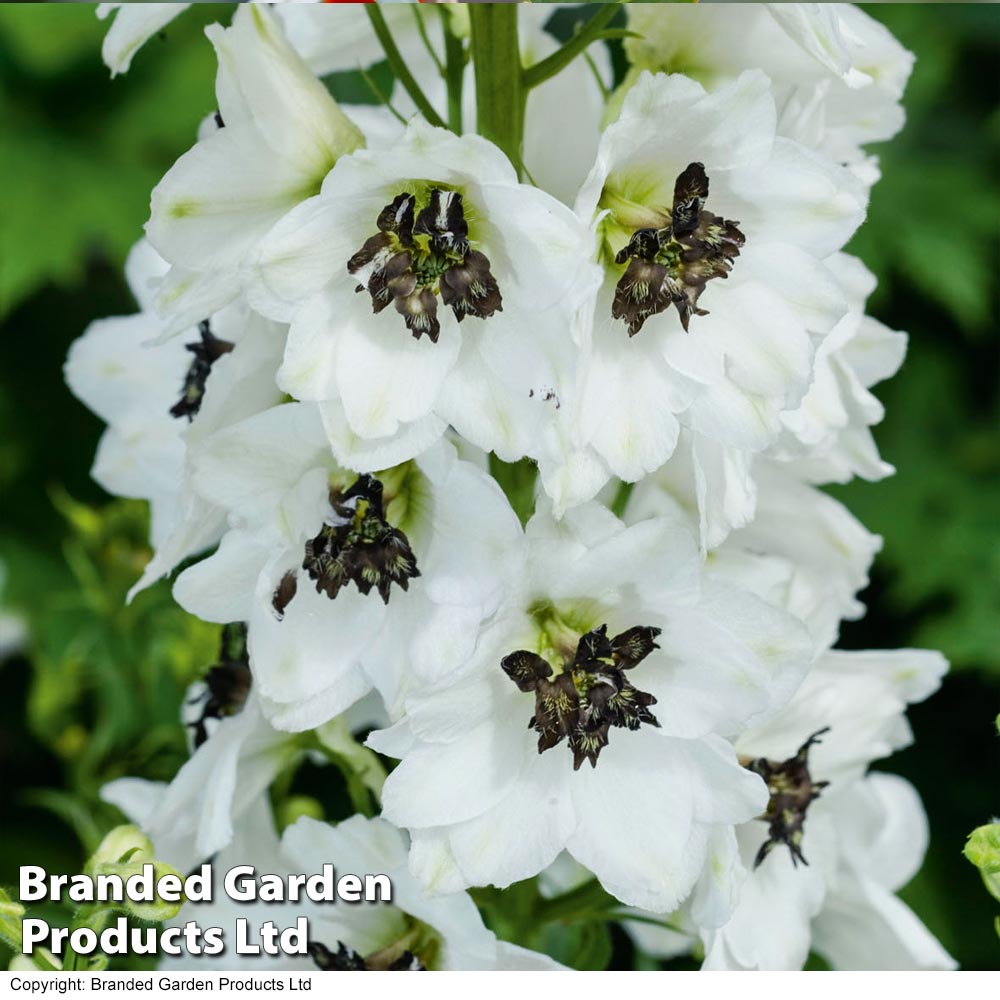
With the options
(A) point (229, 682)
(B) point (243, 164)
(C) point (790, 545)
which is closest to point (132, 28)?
(B) point (243, 164)

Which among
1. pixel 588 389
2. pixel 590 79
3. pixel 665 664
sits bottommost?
pixel 665 664

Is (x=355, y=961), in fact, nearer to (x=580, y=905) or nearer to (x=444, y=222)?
(x=580, y=905)

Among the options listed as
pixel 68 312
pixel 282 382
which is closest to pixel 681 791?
pixel 282 382

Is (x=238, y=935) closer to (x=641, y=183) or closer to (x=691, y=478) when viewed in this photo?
(x=691, y=478)

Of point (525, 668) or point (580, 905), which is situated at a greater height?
point (525, 668)

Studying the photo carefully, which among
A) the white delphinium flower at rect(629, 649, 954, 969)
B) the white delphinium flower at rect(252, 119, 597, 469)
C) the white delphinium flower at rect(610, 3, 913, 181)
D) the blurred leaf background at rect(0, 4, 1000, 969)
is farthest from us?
the blurred leaf background at rect(0, 4, 1000, 969)

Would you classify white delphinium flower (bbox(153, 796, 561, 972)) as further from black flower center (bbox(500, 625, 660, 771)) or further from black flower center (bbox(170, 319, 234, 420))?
black flower center (bbox(170, 319, 234, 420))

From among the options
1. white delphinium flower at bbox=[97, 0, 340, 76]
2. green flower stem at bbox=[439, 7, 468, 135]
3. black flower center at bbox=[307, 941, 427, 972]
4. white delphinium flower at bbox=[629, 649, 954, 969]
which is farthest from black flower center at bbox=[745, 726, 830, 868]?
white delphinium flower at bbox=[97, 0, 340, 76]
